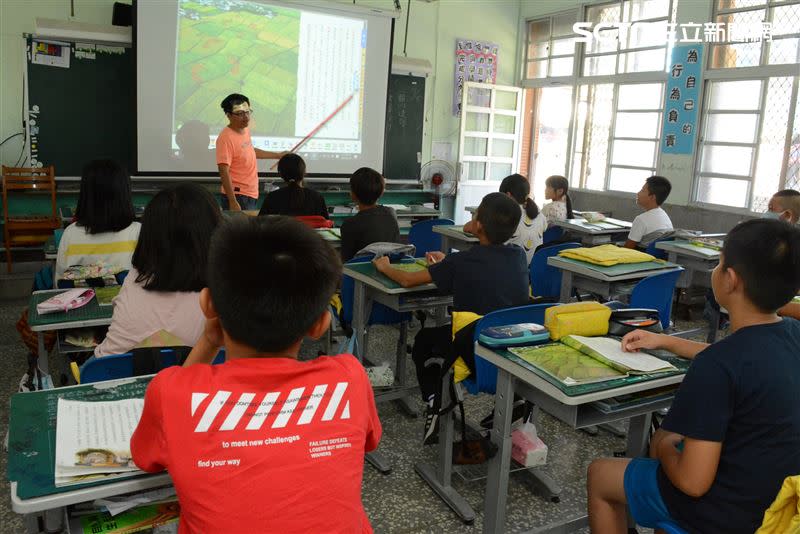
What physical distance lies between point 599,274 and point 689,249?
1177mm

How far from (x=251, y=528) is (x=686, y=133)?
20.9 feet

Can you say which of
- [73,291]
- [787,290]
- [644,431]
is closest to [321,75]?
[73,291]

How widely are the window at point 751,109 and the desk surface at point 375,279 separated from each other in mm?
4422

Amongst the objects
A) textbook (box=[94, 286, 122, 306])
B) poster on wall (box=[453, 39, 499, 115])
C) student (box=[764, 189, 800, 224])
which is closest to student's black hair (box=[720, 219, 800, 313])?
textbook (box=[94, 286, 122, 306])

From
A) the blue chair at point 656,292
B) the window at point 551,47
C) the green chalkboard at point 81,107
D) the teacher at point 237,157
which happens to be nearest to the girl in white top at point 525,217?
the blue chair at point 656,292

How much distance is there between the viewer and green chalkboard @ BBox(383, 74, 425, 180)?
279 inches

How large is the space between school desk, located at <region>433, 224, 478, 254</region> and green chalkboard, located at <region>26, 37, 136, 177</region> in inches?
113

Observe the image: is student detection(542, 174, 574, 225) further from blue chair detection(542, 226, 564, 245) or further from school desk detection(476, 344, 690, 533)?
school desk detection(476, 344, 690, 533)

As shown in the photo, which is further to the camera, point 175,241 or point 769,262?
point 175,241

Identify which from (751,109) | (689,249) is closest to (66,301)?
(689,249)

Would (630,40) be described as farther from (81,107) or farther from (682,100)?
(81,107)

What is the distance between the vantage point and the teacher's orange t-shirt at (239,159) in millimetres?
4895

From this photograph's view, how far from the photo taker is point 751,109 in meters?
5.89

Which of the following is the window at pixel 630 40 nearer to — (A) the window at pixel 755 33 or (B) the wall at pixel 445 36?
(A) the window at pixel 755 33
